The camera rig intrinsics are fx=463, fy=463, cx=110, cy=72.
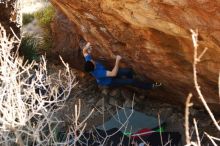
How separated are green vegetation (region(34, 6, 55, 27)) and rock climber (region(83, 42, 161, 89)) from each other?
379cm

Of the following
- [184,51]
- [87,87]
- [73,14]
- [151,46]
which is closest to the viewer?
[184,51]

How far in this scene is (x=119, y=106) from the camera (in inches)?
299

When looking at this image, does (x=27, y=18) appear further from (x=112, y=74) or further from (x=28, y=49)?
(x=112, y=74)

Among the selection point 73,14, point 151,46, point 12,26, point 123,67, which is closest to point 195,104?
point 123,67

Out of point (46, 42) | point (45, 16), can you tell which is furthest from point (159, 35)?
point (45, 16)

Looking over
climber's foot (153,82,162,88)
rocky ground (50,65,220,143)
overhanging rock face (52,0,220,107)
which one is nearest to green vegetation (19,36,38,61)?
rocky ground (50,65,220,143)

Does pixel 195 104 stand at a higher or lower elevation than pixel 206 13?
lower

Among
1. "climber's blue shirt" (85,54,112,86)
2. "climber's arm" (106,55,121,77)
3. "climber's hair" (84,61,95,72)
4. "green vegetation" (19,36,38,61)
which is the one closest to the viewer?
"climber's arm" (106,55,121,77)

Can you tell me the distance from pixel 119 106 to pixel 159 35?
220cm

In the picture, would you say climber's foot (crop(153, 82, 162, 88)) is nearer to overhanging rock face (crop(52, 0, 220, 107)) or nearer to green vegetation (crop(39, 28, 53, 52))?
overhanging rock face (crop(52, 0, 220, 107))

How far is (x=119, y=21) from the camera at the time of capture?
19.7 ft

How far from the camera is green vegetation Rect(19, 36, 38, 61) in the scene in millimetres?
10062

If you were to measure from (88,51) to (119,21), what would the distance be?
1645mm

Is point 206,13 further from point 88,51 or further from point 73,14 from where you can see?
point 88,51
